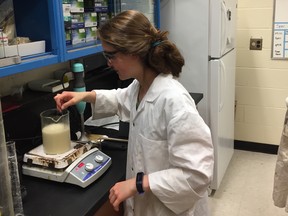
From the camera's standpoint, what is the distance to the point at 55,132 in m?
1.53

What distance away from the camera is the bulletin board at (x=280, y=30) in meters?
3.23

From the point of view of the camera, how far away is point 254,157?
3652 mm

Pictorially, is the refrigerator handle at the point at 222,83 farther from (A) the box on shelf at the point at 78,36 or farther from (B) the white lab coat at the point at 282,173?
(A) the box on shelf at the point at 78,36

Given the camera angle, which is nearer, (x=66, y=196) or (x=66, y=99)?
(x=66, y=196)

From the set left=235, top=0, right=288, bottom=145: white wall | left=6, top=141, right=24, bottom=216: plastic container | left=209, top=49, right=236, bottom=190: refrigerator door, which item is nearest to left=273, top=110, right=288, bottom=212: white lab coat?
left=209, top=49, right=236, bottom=190: refrigerator door

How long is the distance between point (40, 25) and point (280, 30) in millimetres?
2510

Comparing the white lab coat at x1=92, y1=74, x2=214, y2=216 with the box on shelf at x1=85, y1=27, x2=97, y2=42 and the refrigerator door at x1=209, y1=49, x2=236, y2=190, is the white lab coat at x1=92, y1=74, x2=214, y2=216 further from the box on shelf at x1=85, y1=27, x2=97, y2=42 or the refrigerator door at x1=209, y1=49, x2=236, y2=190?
the refrigerator door at x1=209, y1=49, x2=236, y2=190

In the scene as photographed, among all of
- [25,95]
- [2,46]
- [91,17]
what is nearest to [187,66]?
[91,17]

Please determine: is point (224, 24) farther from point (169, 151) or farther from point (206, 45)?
point (169, 151)

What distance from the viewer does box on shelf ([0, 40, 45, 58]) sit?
4.17 ft

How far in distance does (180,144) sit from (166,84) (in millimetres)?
252

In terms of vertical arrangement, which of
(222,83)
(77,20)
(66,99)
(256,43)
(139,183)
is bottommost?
(139,183)

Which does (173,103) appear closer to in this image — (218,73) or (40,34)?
(40,34)

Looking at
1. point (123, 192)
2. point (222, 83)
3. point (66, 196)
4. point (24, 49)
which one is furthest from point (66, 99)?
point (222, 83)
